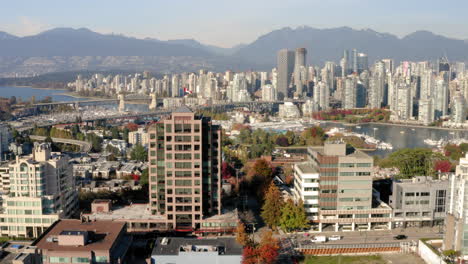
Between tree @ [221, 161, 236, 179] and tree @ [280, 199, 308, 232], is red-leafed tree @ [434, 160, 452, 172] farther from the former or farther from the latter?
tree @ [280, 199, 308, 232]

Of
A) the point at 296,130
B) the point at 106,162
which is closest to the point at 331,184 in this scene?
the point at 106,162

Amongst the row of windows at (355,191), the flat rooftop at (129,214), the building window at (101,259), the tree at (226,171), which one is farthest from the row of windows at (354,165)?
the building window at (101,259)

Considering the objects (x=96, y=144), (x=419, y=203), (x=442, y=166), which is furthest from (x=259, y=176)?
(x=96, y=144)

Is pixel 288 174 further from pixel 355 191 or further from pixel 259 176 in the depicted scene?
pixel 355 191

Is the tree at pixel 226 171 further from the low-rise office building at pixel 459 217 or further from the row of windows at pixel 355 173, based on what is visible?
the low-rise office building at pixel 459 217

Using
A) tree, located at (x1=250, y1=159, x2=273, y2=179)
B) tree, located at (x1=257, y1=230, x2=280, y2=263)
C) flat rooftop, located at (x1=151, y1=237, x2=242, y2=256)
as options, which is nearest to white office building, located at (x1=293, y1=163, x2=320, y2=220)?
tree, located at (x1=257, y1=230, x2=280, y2=263)
